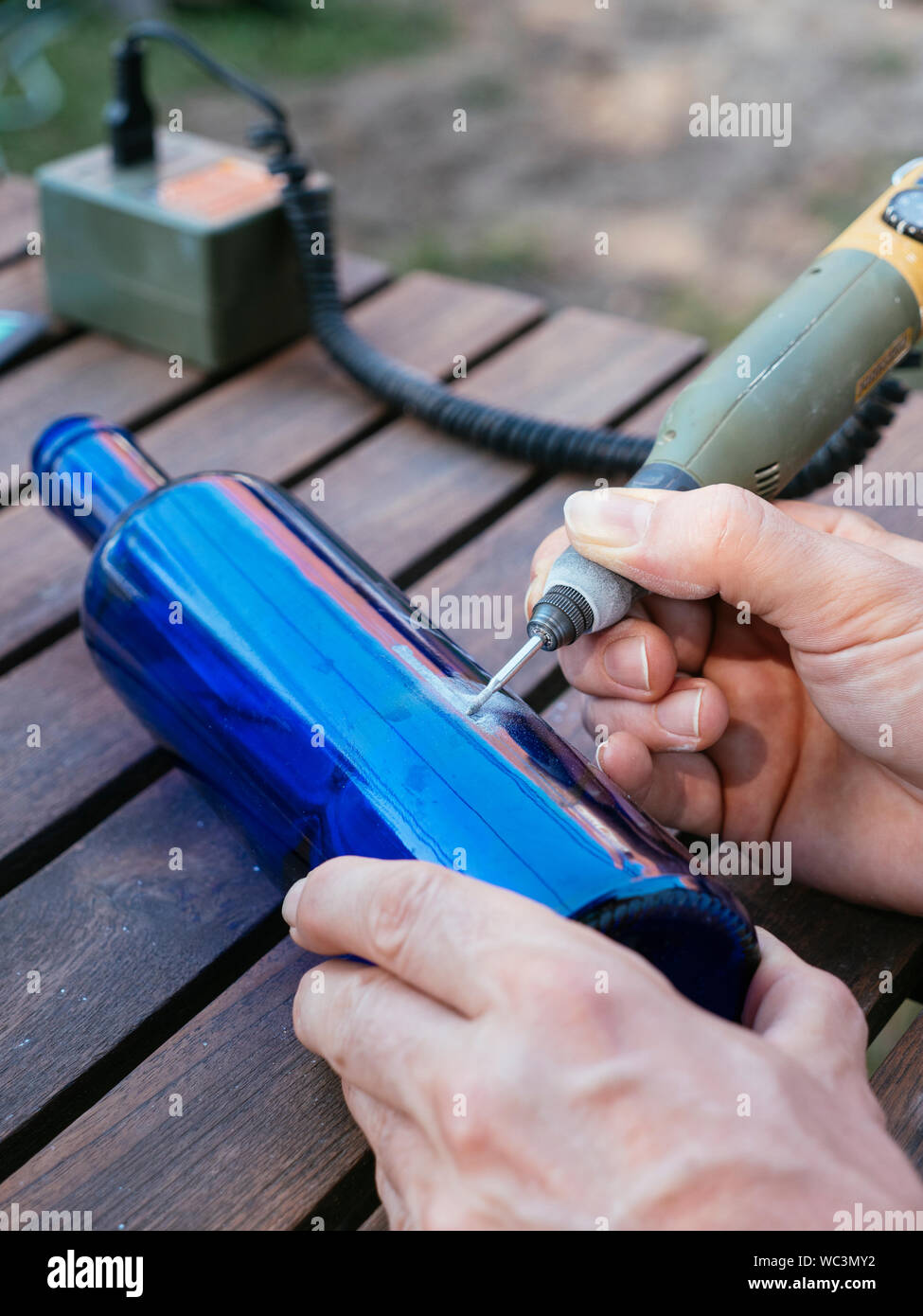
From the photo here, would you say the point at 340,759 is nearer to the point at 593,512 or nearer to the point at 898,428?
the point at 593,512

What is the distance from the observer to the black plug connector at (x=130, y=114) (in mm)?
1365

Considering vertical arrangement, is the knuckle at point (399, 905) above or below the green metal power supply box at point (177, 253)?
below

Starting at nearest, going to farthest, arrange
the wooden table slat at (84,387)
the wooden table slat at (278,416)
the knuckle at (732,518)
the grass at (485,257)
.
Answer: the knuckle at (732,518), the wooden table slat at (278,416), the wooden table slat at (84,387), the grass at (485,257)

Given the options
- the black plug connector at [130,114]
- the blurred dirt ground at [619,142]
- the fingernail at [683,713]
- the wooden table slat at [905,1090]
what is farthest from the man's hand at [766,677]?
the blurred dirt ground at [619,142]

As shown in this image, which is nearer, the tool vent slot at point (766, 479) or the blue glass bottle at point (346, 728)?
the blue glass bottle at point (346, 728)

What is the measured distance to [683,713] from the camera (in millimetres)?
886

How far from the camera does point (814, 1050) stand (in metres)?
0.62

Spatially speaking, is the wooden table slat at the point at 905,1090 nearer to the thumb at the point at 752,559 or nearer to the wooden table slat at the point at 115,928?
the thumb at the point at 752,559

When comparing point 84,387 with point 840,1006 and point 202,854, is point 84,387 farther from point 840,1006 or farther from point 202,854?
point 840,1006

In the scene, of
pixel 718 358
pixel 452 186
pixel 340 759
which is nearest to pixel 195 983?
pixel 340 759

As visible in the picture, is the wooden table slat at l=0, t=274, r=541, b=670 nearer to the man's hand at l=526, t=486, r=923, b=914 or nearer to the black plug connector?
the black plug connector

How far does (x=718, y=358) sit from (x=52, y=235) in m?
0.89

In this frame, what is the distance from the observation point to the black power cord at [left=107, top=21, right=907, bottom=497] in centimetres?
119

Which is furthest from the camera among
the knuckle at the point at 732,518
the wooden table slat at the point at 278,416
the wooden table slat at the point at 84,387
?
the wooden table slat at the point at 84,387
